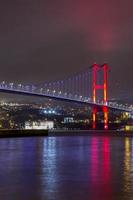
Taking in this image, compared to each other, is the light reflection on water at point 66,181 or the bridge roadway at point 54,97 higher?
the bridge roadway at point 54,97

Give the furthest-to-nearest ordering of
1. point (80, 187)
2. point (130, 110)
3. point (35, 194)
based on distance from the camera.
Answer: point (130, 110) → point (80, 187) → point (35, 194)

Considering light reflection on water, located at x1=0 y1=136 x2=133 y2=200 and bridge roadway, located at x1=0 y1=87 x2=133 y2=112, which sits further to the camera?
bridge roadway, located at x1=0 y1=87 x2=133 y2=112

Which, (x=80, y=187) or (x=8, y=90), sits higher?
(x=8, y=90)

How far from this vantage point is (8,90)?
2314 inches

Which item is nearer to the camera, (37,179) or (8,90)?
(37,179)

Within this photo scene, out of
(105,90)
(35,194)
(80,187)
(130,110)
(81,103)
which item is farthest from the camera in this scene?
(105,90)

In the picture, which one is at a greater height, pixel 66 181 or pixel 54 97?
pixel 54 97

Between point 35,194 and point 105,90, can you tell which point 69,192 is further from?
point 105,90

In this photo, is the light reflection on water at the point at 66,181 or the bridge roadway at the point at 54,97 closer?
the light reflection on water at the point at 66,181

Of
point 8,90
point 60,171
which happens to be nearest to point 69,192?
point 60,171

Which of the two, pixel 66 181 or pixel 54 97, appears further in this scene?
pixel 54 97

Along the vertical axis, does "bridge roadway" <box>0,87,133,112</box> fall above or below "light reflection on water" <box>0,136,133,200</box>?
above

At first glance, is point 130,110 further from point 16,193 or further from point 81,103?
point 16,193

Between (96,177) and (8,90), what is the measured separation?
4440 cm
